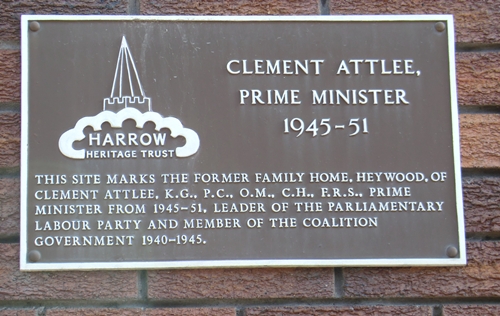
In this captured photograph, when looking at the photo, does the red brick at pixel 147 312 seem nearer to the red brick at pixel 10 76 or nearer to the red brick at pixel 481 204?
the red brick at pixel 10 76

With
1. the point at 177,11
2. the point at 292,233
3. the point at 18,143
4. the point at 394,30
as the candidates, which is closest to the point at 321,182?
the point at 292,233

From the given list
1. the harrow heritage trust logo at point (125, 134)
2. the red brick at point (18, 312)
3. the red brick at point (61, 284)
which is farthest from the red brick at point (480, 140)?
the red brick at point (18, 312)

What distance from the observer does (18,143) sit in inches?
120

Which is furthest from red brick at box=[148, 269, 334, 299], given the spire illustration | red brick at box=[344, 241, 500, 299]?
the spire illustration

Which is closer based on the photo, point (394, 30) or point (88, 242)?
point (88, 242)

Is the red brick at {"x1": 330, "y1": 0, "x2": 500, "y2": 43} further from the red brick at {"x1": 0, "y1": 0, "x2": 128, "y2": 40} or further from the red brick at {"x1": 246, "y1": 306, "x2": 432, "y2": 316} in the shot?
the red brick at {"x1": 246, "y1": 306, "x2": 432, "y2": 316}

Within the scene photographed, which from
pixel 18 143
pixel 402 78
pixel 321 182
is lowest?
pixel 321 182

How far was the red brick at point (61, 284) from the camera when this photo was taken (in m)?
2.97

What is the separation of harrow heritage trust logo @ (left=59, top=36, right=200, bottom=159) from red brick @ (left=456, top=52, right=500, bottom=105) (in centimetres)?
131

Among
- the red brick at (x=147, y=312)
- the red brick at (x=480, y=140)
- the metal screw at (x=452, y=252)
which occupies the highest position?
the red brick at (x=480, y=140)

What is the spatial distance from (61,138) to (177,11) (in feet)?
2.70

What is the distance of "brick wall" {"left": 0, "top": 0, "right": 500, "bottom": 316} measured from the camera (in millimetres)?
Result: 2979

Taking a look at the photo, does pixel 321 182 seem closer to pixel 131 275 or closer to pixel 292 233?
pixel 292 233

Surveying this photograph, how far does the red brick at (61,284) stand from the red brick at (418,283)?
3.46 ft
